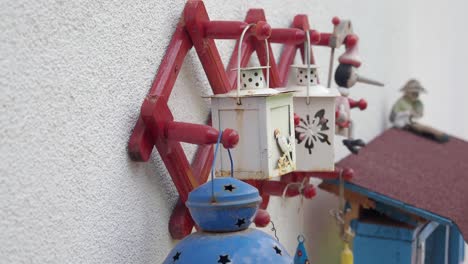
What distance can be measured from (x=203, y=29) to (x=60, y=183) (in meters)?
0.35

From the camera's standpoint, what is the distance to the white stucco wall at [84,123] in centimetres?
71

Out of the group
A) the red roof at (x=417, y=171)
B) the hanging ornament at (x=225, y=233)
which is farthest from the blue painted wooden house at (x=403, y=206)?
the hanging ornament at (x=225, y=233)

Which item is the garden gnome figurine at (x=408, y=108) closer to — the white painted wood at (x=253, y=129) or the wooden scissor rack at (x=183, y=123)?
the wooden scissor rack at (x=183, y=123)

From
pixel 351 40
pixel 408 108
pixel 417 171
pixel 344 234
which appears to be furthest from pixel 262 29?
pixel 408 108

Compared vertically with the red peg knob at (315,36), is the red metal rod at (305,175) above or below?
below

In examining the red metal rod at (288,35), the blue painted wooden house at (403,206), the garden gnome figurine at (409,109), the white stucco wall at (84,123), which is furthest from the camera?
the garden gnome figurine at (409,109)

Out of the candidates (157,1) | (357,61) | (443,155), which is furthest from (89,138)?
(443,155)

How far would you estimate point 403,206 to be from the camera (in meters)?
1.56

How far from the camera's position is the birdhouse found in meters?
1.22

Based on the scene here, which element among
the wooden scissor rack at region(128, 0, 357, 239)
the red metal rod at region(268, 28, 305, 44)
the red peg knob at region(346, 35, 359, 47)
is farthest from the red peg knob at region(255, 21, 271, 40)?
the red peg knob at region(346, 35, 359, 47)

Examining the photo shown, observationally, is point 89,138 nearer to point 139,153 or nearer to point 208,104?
point 139,153

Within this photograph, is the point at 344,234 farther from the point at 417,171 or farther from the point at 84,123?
the point at 84,123

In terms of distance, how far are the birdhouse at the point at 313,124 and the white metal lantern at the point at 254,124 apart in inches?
7.4

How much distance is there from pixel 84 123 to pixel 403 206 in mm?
916
